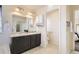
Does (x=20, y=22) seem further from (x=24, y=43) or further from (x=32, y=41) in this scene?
(x=32, y=41)

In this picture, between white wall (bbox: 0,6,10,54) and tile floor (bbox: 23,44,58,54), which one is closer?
white wall (bbox: 0,6,10,54)

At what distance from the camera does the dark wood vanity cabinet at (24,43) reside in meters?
2.29

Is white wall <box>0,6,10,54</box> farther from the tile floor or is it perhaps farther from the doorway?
the doorway

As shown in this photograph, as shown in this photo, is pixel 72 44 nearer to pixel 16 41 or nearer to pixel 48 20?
pixel 48 20

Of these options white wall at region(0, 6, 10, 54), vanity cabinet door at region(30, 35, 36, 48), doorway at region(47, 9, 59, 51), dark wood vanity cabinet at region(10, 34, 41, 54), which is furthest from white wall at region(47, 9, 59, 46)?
white wall at region(0, 6, 10, 54)

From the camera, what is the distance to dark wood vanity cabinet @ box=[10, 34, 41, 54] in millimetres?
2287

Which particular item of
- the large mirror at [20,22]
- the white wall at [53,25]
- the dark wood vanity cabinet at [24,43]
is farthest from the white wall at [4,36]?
the white wall at [53,25]

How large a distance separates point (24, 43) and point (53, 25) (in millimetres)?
1019

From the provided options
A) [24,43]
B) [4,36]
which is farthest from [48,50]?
[4,36]

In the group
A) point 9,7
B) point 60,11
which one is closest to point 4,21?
point 9,7

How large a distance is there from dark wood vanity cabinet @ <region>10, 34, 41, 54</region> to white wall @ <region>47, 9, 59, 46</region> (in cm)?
45

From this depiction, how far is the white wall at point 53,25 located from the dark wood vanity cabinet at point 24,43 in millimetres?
454
